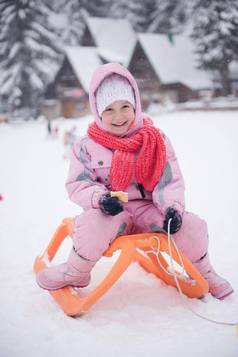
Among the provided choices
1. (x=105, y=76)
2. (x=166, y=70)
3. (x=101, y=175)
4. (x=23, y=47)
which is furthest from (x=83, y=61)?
(x=101, y=175)

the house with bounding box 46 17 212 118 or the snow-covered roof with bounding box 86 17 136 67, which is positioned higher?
the snow-covered roof with bounding box 86 17 136 67

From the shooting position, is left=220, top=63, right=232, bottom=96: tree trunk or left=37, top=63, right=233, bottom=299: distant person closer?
left=37, top=63, right=233, bottom=299: distant person

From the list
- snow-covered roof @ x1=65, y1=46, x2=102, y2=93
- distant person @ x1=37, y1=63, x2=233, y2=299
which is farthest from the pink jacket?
snow-covered roof @ x1=65, y1=46, x2=102, y2=93

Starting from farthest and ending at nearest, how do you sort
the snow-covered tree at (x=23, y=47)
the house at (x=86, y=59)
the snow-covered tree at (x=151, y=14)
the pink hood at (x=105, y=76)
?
1. the house at (x=86, y=59)
2. the snow-covered tree at (x=151, y=14)
3. the snow-covered tree at (x=23, y=47)
4. the pink hood at (x=105, y=76)

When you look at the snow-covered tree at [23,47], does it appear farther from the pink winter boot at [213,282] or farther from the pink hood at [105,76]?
the pink winter boot at [213,282]

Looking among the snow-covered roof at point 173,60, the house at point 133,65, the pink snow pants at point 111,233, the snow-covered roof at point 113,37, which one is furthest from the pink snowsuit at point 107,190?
the snow-covered roof at point 113,37

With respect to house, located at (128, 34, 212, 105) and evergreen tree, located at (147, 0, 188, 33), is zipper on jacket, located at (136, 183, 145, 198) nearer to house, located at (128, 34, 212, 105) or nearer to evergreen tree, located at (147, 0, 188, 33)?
evergreen tree, located at (147, 0, 188, 33)

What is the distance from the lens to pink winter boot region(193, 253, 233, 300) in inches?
56.8

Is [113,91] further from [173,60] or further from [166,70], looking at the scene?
[173,60]

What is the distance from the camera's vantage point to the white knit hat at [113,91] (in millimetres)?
1509

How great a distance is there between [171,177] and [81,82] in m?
13.5

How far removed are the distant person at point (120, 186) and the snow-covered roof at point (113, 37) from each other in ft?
46.6

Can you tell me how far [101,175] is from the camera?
154 cm

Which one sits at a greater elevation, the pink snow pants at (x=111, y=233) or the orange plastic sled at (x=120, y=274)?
the pink snow pants at (x=111, y=233)
